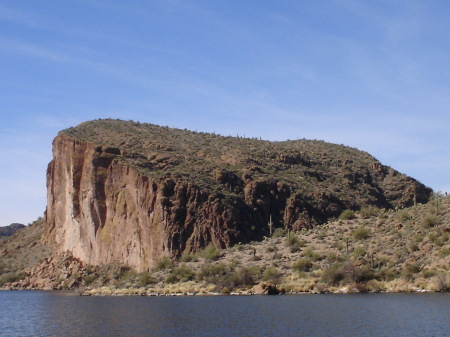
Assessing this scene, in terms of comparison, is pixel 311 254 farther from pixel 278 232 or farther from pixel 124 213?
pixel 124 213

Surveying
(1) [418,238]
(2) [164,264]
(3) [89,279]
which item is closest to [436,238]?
(1) [418,238]

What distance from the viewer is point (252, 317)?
117 feet

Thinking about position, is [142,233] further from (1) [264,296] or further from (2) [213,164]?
(1) [264,296]

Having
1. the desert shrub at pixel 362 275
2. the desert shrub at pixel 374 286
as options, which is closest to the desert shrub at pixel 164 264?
the desert shrub at pixel 362 275

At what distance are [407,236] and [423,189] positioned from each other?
41160 millimetres

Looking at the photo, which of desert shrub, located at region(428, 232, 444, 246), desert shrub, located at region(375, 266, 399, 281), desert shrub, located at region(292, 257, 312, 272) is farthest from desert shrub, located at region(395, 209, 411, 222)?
desert shrub, located at region(292, 257, 312, 272)

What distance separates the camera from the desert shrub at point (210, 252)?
64750 millimetres

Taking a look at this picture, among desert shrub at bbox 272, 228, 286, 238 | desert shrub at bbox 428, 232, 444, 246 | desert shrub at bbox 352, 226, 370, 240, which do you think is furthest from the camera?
desert shrub at bbox 272, 228, 286, 238

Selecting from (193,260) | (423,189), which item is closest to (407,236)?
(193,260)

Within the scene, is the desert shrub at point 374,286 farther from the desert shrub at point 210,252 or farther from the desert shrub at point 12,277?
the desert shrub at point 12,277

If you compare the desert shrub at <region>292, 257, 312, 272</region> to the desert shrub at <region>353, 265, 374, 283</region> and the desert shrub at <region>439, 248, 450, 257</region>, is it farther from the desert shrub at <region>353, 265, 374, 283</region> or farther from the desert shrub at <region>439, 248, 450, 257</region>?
the desert shrub at <region>439, 248, 450, 257</region>

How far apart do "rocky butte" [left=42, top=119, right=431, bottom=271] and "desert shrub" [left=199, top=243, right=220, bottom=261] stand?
1705 millimetres

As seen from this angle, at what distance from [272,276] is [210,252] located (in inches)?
502

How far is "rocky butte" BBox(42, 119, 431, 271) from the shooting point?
7200 centimetres
